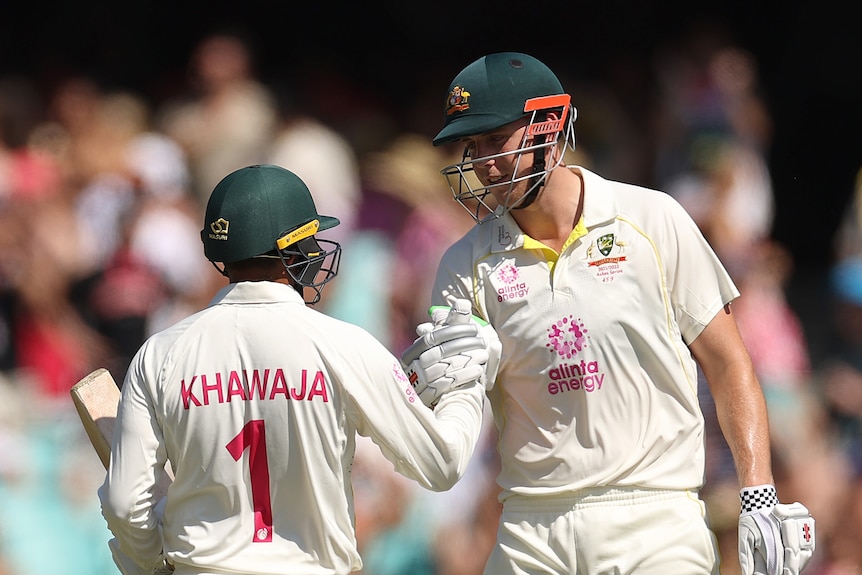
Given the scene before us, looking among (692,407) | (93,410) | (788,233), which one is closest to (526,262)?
(692,407)

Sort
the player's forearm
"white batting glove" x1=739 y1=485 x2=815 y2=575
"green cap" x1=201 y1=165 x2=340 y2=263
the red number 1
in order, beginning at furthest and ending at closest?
the player's forearm → "white batting glove" x1=739 y1=485 x2=815 y2=575 → "green cap" x1=201 y1=165 x2=340 y2=263 → the red number 1

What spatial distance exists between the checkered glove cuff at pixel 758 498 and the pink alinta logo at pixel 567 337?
1.93 feet

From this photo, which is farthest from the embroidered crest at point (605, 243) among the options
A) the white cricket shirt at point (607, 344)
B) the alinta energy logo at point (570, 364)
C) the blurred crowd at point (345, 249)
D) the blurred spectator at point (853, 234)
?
the blurred spectator at point (853, 234)

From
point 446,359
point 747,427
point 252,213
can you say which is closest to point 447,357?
point 446,359

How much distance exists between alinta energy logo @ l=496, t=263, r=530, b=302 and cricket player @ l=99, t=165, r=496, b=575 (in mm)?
530

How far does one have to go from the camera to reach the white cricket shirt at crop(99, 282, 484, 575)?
3.19 metres

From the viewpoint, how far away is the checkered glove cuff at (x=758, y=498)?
11.7ft

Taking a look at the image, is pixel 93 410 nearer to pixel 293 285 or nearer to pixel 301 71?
pixel 293 285

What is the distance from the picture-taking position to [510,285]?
3.77 meters

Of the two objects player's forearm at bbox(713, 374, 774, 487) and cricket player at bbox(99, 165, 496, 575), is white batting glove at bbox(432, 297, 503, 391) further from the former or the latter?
player's forearm at bbox(713, 374, 774, 487)

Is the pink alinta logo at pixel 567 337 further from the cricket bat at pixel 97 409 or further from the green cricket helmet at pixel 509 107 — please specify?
the cricket bat at pixel 97 409

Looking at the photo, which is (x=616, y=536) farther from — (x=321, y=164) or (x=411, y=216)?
(x=321, y=164)

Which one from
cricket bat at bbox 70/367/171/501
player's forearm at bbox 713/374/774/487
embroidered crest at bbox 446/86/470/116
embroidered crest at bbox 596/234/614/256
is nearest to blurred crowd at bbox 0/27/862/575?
player's forearm at bbox 713/374/774/487

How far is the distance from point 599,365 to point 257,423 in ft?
3.23
